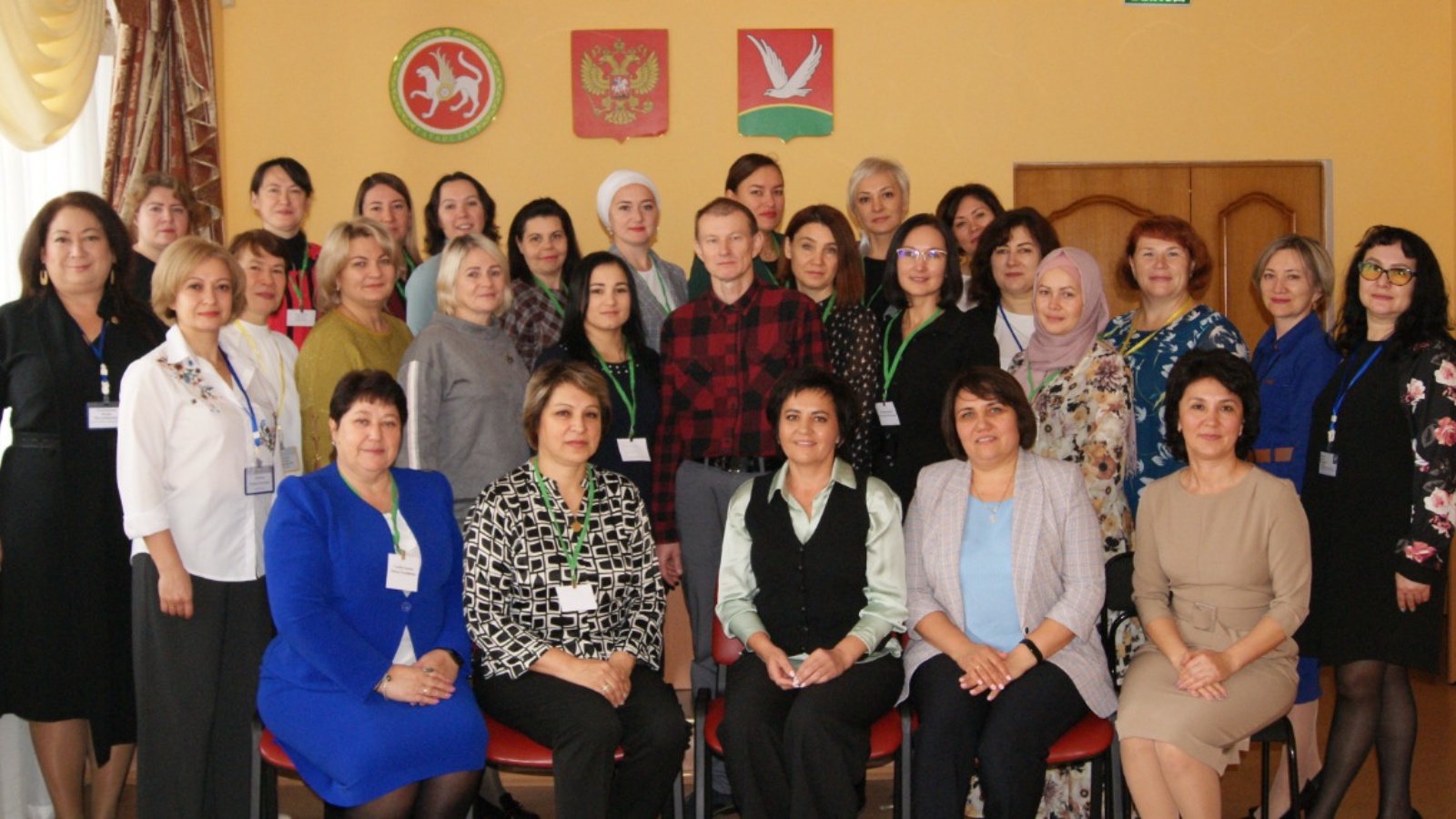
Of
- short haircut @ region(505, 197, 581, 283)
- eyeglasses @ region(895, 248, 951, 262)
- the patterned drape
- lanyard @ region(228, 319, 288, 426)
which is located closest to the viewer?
lanyard @ region(228, 319, 288, 426)

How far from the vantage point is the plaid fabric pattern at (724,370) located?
3512 mm

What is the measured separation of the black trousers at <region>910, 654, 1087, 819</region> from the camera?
2.83 meters

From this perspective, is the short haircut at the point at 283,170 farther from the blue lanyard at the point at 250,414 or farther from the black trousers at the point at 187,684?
the black trousers at the point at 187,684

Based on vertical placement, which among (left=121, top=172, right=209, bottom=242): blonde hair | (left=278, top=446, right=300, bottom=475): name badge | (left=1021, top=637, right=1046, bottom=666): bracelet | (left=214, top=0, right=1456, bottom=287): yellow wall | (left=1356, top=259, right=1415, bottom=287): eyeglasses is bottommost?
(left=1021, top=637, right=1046, bottom=666): bracelet

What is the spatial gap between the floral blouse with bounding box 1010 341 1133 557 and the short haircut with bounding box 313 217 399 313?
6.99ft

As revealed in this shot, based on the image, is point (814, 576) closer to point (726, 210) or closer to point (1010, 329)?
point (726, 210)

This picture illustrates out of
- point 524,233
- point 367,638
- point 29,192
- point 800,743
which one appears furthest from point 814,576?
point 29,192

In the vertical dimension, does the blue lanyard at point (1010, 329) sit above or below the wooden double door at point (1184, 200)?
below

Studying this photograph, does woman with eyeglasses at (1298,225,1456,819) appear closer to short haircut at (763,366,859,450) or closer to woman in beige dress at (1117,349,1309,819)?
woman in beige dress at (1117,349,1309,819)

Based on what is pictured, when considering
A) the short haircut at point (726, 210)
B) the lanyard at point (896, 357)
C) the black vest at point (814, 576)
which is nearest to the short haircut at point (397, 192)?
the short haircut at point (726, 210)

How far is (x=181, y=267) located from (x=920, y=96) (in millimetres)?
4267

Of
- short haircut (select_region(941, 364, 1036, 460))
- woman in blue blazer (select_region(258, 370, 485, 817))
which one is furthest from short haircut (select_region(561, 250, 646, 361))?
short haircut (select_region(941, 364, 1036, 460))

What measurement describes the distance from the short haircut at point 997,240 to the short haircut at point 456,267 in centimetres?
160

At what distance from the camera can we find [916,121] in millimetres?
6340
